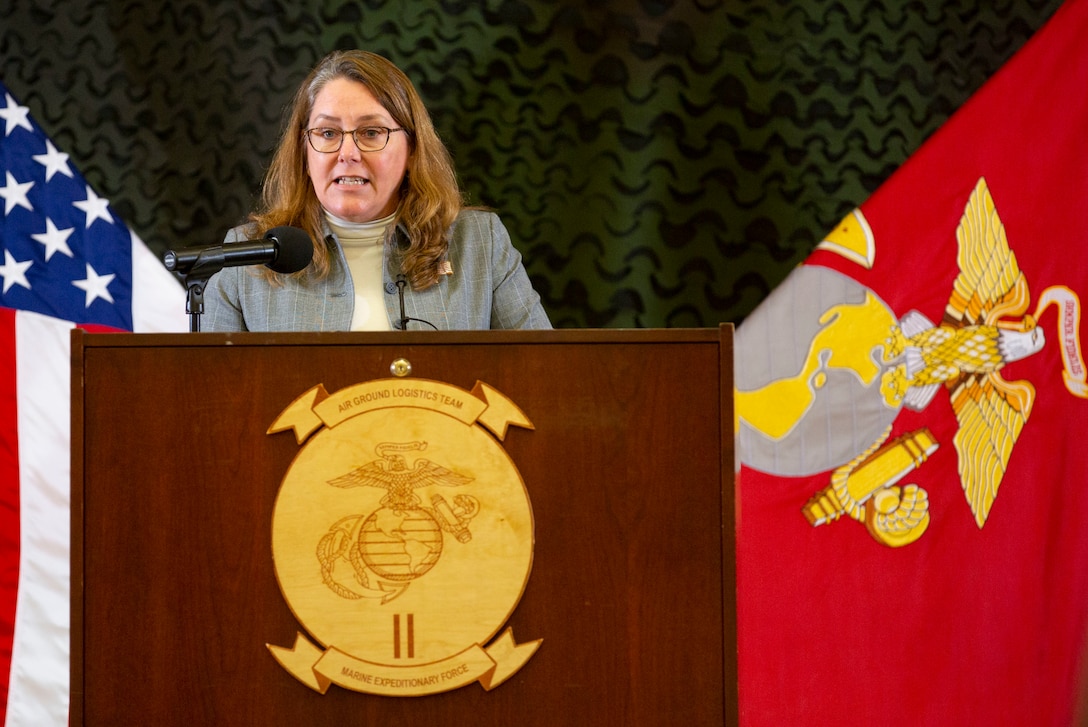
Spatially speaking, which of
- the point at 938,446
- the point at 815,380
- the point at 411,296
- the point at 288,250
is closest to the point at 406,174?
the point at 411,296

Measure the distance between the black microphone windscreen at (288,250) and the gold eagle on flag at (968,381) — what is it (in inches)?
61.6

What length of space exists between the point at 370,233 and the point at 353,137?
16cm

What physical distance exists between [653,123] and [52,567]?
69.6 inches

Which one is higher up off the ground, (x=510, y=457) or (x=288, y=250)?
(x=288, y=250)

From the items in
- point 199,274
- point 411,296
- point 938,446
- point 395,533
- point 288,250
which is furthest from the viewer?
point 938,446

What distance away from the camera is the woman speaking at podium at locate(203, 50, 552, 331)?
163 centimetres

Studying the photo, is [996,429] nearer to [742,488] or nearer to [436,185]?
[742,488]

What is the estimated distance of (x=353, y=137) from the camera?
172 cm

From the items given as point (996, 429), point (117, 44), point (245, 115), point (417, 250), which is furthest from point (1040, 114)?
point (117, 44)

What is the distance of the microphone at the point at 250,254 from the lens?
1.25m

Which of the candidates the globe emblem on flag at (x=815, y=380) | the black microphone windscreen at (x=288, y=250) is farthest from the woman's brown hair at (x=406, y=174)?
the globe emblem on flag at (x=815, y=380)

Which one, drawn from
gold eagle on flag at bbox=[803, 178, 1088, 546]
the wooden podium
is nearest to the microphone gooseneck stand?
the wooden podium

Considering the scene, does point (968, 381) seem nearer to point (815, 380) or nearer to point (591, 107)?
point (815, 380)

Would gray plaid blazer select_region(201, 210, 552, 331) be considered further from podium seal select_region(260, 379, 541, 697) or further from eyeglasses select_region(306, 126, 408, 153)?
podium seal select_region(260, 379, 541, 697)
